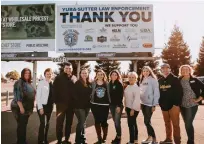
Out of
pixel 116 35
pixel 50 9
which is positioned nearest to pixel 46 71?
pixel 116 35

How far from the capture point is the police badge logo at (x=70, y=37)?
18.9 meters

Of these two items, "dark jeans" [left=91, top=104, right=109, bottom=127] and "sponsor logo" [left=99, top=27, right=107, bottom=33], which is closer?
"dark jeans" [left=91, top=104, right=109, bottom=127]

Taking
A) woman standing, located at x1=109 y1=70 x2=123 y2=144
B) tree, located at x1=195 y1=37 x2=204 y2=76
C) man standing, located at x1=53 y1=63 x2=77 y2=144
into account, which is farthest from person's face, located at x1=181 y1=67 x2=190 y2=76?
tree, located at x1=195 y1=37 x2=204 y2=76

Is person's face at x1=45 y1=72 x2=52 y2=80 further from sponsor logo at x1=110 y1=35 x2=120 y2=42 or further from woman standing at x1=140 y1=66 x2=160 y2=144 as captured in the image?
sponsor logo at x1=110 y1=35 x2=120 y2=42

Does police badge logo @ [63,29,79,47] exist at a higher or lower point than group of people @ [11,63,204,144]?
higher

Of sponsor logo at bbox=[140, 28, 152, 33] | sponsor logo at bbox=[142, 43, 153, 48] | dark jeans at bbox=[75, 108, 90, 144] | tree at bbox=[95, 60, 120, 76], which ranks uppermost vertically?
sponsor logo at bbox=[140, 28, 152, 33]

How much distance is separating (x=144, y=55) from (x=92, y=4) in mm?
4541

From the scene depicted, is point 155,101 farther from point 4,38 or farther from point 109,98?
point 4,38

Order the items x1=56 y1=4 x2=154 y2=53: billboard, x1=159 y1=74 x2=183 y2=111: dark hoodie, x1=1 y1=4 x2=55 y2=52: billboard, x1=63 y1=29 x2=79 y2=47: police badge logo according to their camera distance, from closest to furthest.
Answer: x1=159 y1=74 x2=183 y2=111: dark hoodie → x1=56 y1=4 x2=154 y2=53: billboard → x1=63 y1=29 x2=79 y2=47: police badge logo → x1=1 y1=4 x2=55 y2=52: billboard

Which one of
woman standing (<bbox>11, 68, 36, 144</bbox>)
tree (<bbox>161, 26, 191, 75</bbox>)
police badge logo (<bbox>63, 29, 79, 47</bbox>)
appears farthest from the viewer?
tree (<bbox>161, 26, 191, 75</bbox>)

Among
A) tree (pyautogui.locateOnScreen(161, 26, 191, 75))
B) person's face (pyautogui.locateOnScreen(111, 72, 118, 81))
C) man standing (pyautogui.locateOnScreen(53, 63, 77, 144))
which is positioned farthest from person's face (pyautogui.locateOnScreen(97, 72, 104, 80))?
tree (pyautogui.locateOnScreen(161, 26, 191, 75))

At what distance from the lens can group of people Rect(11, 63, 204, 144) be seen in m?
6.59

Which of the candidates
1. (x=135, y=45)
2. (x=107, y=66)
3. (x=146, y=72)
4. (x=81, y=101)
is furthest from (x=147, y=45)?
(x=107, y=66)

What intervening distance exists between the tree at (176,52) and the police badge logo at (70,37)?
26.2 meters
